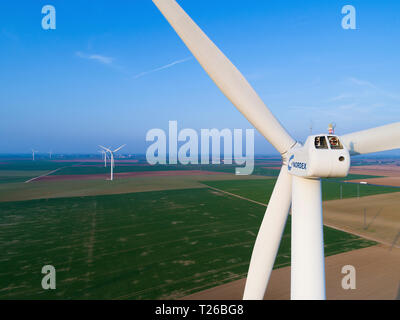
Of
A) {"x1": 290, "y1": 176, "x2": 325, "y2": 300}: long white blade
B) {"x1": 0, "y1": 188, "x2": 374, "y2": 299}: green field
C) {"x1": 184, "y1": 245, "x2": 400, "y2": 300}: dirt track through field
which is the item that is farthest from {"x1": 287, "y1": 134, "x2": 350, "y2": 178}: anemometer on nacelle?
{"x1": 0, "y1": 188, "x2": 374, "y2": 299}: green field

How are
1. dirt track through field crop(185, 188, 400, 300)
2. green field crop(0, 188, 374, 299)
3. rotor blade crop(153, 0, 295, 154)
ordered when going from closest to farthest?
rotor blade crop(153, 0, 295, 154), dirt track through field crop(185, 188, 400, 300), green field crop(0, 188, 374, 299)

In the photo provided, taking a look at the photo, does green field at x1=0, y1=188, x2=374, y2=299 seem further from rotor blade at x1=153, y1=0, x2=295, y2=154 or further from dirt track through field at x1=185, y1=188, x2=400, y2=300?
rotor blade at x1=153, y1=0, x2=295, y2=154

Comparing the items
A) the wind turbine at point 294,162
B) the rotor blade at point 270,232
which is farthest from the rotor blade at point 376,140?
the rotor blade at point 270,232

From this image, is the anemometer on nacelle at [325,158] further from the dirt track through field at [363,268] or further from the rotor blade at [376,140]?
the dirt track through field at [363,268]

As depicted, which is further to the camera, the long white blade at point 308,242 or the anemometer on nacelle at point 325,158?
the long white blade at point 308,242

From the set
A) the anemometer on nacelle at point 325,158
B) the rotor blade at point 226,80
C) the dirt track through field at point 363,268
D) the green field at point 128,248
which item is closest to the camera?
the anemometer on nacelle at point 325,158

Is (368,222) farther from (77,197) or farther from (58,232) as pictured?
(77,197)

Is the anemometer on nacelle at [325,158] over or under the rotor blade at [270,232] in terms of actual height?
over
